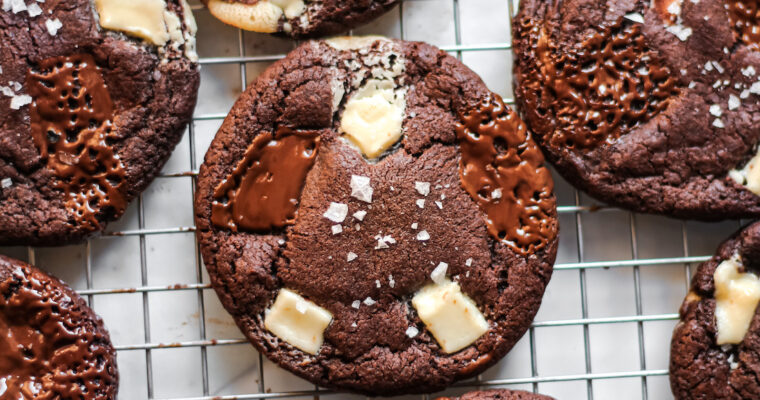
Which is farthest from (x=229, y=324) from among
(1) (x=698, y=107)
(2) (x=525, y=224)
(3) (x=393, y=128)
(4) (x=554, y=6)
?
(1) (x=698, y=107)

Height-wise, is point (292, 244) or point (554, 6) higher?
point (554, 6)

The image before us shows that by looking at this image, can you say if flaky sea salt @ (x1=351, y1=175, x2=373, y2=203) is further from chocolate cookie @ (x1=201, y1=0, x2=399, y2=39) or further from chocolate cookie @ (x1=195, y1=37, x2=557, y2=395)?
chocolate cookie @ (x1=201, y1=0, x2=399, y2=39)

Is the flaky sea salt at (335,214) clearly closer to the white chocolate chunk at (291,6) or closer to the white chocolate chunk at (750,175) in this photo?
the white chocolate chunk at (291,6)

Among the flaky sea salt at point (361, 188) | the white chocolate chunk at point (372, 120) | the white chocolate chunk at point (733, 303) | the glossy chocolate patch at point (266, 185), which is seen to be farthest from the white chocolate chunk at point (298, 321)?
the white chocolate chunk at point (733, 303)

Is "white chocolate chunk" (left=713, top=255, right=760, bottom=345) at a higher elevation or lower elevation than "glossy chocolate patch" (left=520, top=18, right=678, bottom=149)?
lower

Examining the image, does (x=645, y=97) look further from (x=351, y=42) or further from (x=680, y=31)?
(x=351, y=42)

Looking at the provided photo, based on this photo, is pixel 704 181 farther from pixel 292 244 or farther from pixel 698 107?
pixel 292 244

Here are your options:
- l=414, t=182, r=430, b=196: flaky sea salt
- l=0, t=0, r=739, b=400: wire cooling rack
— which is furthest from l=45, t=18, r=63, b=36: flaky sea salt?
l=414, t=182, r=430, b=196: flaky sea salt
